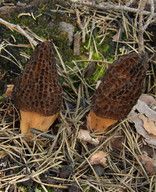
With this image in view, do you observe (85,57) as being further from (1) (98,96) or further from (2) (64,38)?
(1) (98,96)

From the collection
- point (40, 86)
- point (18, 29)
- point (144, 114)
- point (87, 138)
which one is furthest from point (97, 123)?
point (18, 29)

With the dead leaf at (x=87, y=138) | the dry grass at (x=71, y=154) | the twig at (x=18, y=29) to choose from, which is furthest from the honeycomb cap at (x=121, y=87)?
the twig at (x=18, y=29)

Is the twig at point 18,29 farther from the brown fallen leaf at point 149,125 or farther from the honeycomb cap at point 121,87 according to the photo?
the brown fallen leaf at point 149,125

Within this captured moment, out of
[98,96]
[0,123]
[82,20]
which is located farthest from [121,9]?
[0,123]

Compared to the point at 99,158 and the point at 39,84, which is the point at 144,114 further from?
the point at 39,84

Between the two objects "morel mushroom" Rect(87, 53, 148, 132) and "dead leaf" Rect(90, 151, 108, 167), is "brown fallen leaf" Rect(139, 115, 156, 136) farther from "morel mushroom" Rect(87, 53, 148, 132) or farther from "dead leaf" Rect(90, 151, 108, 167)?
"dead leaf" Rect(90, 151, 108, 167)

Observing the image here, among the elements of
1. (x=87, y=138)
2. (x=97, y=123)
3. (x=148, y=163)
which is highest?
(x=97, y=123)
